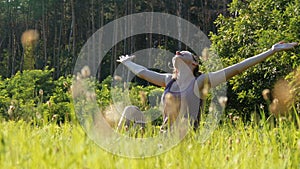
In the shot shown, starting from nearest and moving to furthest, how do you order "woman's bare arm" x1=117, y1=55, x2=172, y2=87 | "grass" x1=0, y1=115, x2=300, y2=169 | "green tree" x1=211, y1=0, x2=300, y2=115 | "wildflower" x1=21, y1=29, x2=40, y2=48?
"grass" x1=0, y1=115, x2=300, y2=169 < "woman's bare arm" x1=117, y1=55, x2=172, y2=87 < "green tree" x1=211, y1=0, x2=300, y2=115 < "wildflower" x1=21, y1=29, x2=40, y2=48

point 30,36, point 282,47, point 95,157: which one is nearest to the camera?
point 95,157

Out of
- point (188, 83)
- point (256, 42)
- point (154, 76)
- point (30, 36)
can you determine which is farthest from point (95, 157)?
point (30, 36)

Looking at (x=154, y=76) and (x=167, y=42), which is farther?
(x=167, y=42)

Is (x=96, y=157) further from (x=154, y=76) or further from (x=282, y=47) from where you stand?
(x=154, y=76)

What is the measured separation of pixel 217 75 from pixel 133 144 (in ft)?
5.68

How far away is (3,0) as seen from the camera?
2820cm

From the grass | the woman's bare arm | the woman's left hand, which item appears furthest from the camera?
the woman's bare arm

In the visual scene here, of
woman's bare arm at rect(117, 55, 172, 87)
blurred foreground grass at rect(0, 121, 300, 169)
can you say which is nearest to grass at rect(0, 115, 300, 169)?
blurred foreground grass at rect(0, 121, 300, 169)

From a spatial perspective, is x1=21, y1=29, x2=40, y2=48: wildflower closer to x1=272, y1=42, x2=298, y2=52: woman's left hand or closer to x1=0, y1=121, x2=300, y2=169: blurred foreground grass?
x1=272, y1=42, x2=298, y2=52: woman's left hand

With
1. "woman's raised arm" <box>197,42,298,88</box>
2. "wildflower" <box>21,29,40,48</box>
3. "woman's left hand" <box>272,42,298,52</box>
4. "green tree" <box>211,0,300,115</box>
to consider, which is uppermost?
"woman's left hand" <box>272,42,298,52</box>

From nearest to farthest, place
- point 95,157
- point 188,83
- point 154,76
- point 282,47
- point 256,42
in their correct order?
point 95,157 → point 282,47 → point 188,83 → point 154,76 → point 256,42

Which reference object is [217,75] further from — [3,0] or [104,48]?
[3,0]

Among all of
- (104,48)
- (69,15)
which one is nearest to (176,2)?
(104,48)

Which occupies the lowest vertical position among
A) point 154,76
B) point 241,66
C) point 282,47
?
point 154,76
